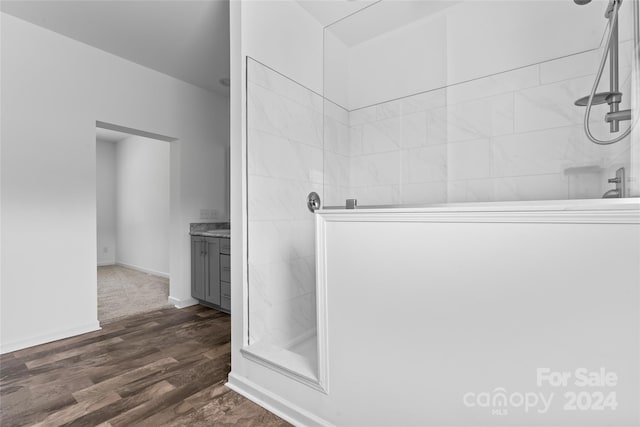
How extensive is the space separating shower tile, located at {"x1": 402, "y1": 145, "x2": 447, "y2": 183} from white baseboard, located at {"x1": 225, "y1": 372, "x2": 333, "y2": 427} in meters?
1.26

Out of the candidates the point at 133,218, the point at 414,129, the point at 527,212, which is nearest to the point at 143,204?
the point at 133,218

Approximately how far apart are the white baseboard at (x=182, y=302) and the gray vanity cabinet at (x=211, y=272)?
0.23ft

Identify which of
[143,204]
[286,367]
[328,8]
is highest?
[328,8]

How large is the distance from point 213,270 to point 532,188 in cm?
271

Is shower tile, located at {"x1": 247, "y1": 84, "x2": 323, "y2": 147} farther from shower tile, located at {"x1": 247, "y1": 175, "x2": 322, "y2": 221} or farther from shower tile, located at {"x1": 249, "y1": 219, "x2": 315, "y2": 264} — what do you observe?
shower tile, located at {"x1": 249, "y1": 219, "x2": 315, "y2": 264}

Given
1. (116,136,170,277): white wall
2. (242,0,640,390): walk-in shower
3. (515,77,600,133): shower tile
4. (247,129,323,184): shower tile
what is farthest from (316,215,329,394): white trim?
(116,136,170,277): white wall

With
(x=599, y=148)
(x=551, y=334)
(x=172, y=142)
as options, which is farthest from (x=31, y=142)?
(x=599, y=148)

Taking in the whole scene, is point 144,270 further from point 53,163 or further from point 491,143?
point 491,143

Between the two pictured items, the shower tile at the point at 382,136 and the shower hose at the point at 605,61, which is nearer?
the shower hose at the point at 605,61

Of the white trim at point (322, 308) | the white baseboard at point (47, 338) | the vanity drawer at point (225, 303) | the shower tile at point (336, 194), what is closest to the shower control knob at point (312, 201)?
the shower tile at point (336, 194)

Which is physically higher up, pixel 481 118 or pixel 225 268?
pixel 481 118

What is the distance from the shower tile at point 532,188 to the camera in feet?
4.27

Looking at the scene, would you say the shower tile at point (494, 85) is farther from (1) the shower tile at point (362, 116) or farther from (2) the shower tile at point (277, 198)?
(2) the shower tile at point (277, 198)

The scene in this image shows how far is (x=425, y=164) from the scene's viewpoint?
5.36 ft
